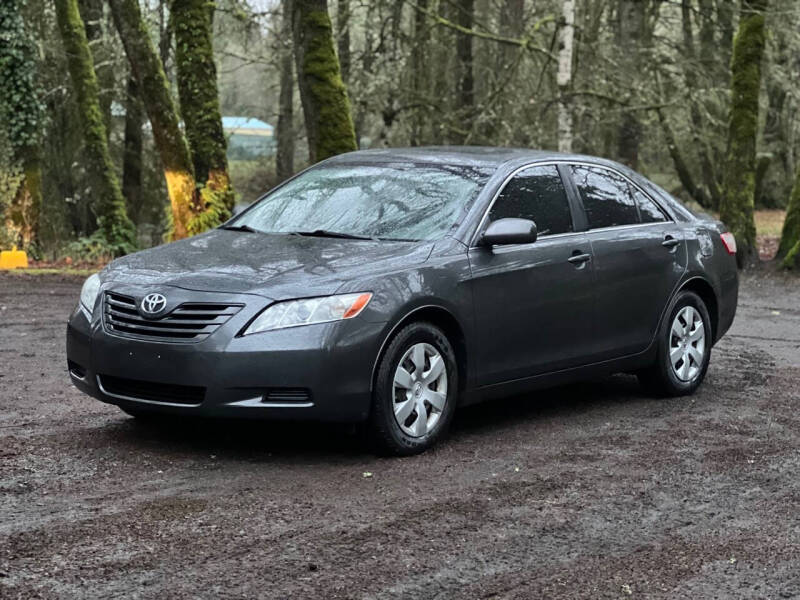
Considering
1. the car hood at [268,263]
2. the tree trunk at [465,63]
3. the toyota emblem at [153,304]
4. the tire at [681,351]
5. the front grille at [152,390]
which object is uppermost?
the tree trunk at [465,63]

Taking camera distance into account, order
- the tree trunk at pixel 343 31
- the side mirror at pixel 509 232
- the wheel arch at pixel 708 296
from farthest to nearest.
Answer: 1. the tree trunk at pixel 343 31
2. the wheel arch at pixel 708 296
3. the side mirror at pixel 509 232

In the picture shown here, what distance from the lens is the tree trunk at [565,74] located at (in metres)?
23.5

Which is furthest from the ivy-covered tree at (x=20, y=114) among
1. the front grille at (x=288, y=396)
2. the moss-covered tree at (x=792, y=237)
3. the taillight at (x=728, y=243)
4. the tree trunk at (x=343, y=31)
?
the front grille at (x=288, y=396)

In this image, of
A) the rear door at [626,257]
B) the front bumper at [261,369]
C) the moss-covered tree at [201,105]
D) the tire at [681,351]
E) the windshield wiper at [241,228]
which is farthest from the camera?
the moss-covered tree at [201,105]

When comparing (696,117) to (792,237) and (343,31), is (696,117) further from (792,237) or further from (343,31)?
(792,237)

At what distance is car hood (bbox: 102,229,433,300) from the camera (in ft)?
22.0

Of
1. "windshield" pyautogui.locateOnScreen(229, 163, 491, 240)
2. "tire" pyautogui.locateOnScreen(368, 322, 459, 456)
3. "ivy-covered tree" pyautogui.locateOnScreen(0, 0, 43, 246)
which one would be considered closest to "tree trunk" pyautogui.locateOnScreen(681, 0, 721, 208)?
"ivy-covered tree" pyautogui.locateOnScreen(0, 0, 43, 246)

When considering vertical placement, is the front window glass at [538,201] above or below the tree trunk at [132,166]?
above

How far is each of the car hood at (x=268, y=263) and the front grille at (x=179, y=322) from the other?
121mm

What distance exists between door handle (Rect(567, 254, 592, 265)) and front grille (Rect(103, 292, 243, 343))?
2473mm

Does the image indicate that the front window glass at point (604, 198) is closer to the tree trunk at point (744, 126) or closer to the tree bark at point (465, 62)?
the tree trunk at point (744, 126)

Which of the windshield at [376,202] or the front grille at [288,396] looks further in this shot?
the windshield at [376,202]

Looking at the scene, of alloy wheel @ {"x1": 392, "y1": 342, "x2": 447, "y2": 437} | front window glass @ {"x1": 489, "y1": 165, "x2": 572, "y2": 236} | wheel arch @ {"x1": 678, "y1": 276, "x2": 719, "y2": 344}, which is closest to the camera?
alloy wheel @ {"x1": 392, "y1": 342, "x2": 447, "y2": 437}

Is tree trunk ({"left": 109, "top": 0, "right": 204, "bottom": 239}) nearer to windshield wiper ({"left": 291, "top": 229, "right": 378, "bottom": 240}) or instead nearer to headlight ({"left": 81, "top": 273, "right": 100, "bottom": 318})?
windshield wiper ({"left": 291, "top": 229, "right": 378, "bottom": 240})
